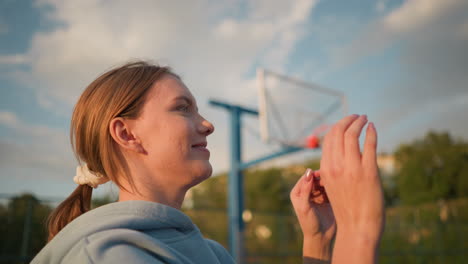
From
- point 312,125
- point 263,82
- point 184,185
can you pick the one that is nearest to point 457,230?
point 312,125

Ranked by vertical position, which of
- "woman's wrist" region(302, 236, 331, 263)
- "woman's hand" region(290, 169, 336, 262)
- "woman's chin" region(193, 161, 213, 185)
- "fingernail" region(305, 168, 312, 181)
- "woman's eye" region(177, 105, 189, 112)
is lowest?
"woman's wrist" region(302, 236, 331, 263)

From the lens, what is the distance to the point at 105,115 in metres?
1.27

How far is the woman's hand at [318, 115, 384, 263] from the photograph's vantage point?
0.81m

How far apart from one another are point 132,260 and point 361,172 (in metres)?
0.57

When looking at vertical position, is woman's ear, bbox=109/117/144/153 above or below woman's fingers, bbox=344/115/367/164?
above

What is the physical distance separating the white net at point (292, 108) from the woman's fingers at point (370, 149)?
8304 mm

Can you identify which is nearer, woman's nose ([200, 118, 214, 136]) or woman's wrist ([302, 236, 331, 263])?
woman's wrist ([302, 236, 331, 263])

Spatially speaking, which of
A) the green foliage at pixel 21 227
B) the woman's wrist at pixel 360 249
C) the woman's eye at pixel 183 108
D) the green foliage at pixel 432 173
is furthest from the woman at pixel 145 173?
the green foliage at pixel 432 173

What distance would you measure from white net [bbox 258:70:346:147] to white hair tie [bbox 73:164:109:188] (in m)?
7.85

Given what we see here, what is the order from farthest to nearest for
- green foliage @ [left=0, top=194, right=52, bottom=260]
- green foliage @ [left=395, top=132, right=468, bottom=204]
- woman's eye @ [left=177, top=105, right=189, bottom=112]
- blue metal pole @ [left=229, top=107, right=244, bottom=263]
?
green foliage @ [left=395, top=132, right=468, bottom=204] < blue metal pole @ [left=229, top=107, right=244, bottom=263] < green foliage @ [left=0, top=194, right=52, bottom=260] < woman's eye @ [left=177, top=105, right=189, bottom=112]

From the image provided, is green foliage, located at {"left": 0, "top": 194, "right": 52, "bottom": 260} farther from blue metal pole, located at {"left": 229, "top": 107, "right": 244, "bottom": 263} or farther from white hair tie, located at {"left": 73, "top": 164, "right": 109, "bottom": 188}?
white hair tie, located at {"left": 73, "top": 164, "right": 109, "bottom": 188}

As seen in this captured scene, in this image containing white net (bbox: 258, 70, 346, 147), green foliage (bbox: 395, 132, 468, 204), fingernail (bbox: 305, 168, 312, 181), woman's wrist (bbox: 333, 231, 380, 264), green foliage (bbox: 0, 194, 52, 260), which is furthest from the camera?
green foliage (bbox: 395, 132, 468, 204)

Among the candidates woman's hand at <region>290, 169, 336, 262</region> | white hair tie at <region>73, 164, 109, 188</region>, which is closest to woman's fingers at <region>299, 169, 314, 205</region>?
woman's hand at <region>290, 169, 336, 262</region>

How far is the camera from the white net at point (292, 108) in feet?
31.1
